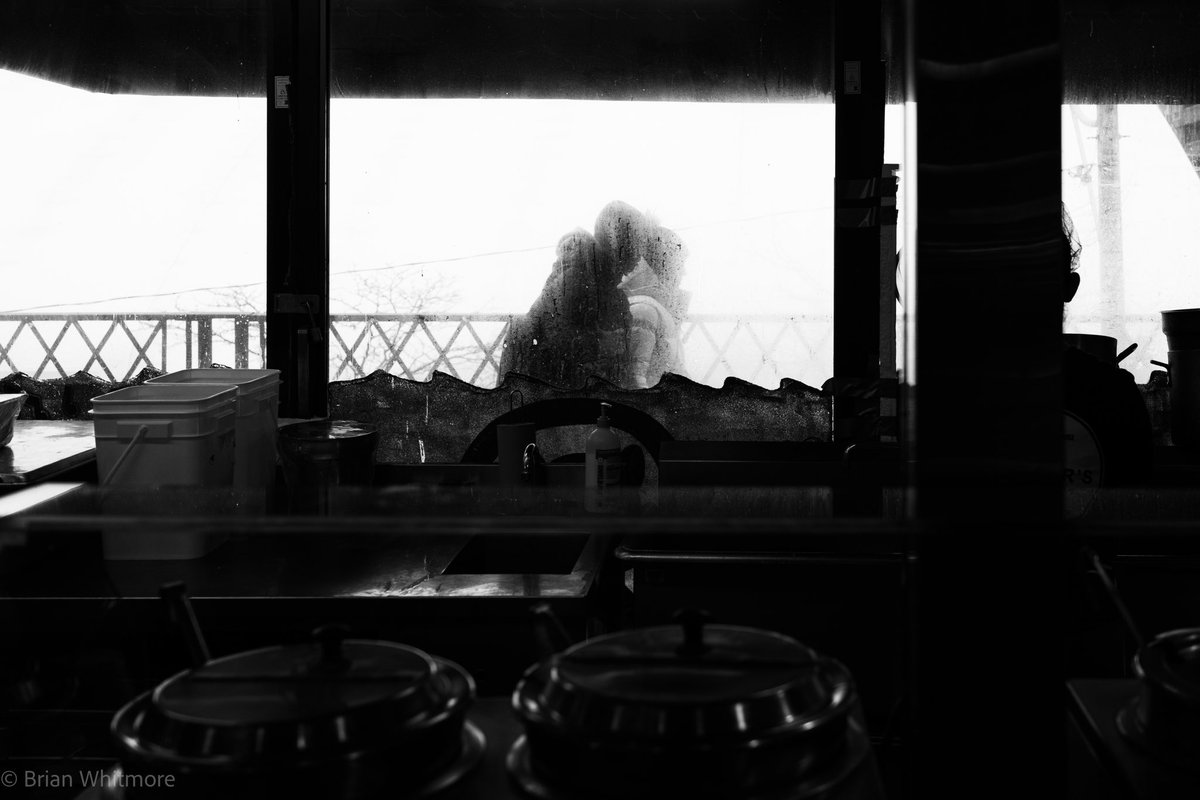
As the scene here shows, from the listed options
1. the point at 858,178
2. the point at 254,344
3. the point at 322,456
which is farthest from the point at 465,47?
the point at 322,456

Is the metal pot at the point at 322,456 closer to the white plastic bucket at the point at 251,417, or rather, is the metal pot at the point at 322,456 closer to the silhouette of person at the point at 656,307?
the white plastic bucket at the point at 251,417

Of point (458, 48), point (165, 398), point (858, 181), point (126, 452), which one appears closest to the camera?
point (126, 452)

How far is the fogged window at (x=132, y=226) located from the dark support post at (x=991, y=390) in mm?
2702

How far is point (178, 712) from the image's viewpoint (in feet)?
1.62

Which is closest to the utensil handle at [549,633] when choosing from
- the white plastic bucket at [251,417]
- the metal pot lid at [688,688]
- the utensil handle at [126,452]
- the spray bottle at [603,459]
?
the metal pot lid at [688,688]

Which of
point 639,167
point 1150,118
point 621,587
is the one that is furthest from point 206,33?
point 1150,118

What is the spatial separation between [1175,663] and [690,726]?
0.26m

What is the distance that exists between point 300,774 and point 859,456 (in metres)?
1.76

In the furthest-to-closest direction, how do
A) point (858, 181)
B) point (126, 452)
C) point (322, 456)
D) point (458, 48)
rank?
point (458, 48) < point (858, 181) < point (322, 456) < point (126, 452)

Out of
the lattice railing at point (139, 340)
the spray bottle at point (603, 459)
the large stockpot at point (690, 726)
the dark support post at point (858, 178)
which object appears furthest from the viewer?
the lattice railing at point (139, 340)

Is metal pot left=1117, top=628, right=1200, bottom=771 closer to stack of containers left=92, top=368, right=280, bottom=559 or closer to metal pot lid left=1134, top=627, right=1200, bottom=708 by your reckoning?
metal pot lid left=1134, top=627, right=1200, bottom=708

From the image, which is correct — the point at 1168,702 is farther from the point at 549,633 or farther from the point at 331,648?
the point at 331,648

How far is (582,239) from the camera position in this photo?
9.70 feet

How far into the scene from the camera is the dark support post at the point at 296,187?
2842 mm
